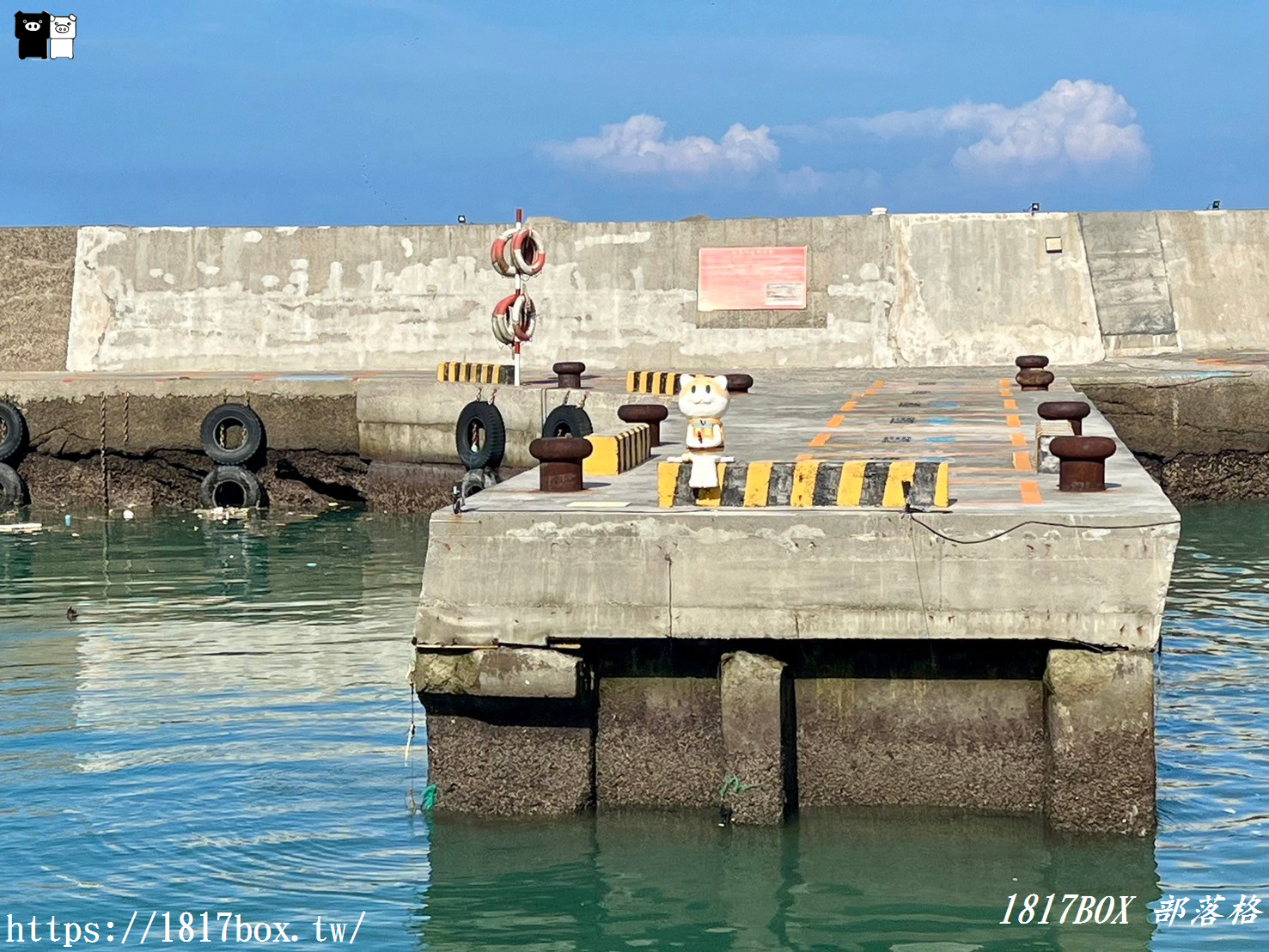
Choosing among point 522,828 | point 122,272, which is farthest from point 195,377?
point 522,828

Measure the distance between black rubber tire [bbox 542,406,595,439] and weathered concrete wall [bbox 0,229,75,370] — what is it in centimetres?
1800

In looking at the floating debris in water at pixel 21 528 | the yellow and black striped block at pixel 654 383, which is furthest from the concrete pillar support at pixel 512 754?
the floating debris in water at pixel 21 528

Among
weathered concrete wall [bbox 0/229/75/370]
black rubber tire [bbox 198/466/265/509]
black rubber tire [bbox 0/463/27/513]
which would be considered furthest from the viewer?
weathered concrete wall [bbox 0/229/75/370]

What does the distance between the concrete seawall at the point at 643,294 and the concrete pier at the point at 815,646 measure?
26.2m

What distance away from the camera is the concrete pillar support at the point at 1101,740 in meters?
12.3

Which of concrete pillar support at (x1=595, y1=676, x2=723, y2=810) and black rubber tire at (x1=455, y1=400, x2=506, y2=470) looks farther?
black rubber tire at (x1=455, y1=400, x2=506, y2=470)

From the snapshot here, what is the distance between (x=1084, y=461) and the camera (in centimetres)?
1442

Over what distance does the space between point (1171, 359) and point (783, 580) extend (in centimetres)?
2650

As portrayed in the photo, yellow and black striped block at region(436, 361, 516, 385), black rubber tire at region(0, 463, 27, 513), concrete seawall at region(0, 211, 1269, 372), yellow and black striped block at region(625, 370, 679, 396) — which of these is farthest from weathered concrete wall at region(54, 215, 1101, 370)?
yellow and black striped block at region(625, 370, 679, 396)

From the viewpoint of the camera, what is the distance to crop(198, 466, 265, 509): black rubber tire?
109ft

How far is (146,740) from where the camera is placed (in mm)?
15938

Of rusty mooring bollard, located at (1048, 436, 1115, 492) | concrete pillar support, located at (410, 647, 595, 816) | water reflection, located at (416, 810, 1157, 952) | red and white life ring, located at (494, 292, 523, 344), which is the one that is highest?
red and white life ring, located at (494, 292, 523, 344)

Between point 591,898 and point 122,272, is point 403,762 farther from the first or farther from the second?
point 122,272

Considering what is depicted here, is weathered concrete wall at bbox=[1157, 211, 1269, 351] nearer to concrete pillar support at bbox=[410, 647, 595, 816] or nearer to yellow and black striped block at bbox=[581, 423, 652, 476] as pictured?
yellow and black striped block at bbox=[581, 423, 652, 476]
